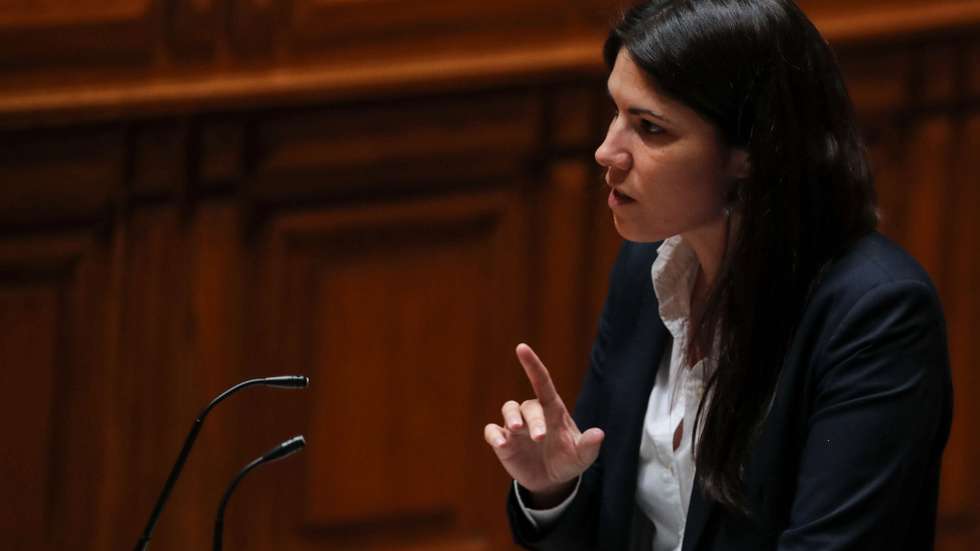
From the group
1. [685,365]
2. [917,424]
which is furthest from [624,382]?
[917,424]

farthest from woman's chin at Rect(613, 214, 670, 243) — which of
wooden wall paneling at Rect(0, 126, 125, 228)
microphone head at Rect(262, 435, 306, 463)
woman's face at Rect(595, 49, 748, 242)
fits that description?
wooden wall paneling at Rect(0, 126, 125, 228)

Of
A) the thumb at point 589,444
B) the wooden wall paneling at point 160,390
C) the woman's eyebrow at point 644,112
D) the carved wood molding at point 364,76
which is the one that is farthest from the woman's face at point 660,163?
the wooden wall paneling at point 160,390

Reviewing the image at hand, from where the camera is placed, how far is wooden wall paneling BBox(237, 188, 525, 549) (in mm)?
1188

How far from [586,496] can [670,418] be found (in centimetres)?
7

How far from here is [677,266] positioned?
87cm

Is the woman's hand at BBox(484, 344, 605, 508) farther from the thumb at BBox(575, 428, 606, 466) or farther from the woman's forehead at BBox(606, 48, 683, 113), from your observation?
the woman's forehead at BBox(606, 48, 683, 113)

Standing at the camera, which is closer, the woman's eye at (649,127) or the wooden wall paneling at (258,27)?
the woman's eye at (649,127)

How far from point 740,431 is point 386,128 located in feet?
1.59

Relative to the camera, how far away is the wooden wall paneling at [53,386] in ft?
3.78

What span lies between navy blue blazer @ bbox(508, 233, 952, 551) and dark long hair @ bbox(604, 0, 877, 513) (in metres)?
0.01

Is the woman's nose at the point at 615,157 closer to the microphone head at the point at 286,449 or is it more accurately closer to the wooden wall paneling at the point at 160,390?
the microphone head at the point at 286,449

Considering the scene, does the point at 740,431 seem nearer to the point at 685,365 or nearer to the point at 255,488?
the point at 685,365

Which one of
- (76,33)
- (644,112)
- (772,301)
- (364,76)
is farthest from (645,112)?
(76,33)

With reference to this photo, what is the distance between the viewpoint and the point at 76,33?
3.67 feet
